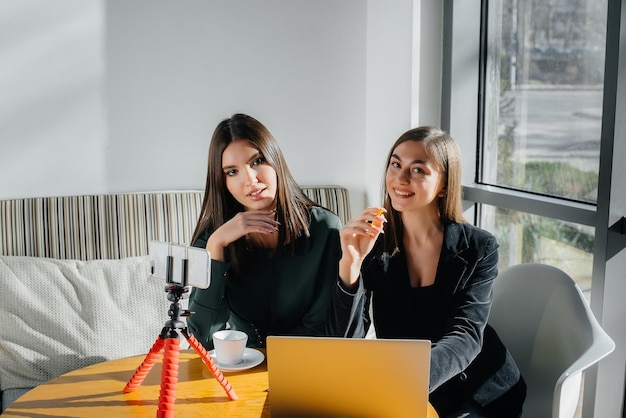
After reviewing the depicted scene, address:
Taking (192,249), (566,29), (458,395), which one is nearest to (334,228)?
(458,395)

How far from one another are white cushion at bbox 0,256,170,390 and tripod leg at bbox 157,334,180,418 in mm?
1097

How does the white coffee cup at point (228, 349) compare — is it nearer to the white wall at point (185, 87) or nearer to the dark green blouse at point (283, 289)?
the dark green blouse at point (283, 289)

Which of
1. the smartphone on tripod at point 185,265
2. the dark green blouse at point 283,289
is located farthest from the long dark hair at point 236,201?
the smartphone on tripod at point 185,265

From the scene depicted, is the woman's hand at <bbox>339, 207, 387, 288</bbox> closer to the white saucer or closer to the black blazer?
the black blazer

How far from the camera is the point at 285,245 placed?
5.83 ft

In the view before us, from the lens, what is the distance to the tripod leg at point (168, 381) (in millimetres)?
1175

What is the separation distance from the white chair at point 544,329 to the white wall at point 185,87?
2.69 feet

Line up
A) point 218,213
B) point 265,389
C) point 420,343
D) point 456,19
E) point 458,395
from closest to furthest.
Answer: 1. point 420,343
2. point 265,389
3. point 458,395
4. point 218,213
5. point 456,19

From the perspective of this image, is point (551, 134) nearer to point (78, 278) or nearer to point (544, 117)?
point (544, 117)

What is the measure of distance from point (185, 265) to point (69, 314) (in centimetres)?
122

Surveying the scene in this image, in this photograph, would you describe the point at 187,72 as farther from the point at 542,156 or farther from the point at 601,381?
the point at 601,381

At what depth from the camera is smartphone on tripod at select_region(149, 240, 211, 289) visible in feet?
3.76

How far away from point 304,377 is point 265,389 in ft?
0.88

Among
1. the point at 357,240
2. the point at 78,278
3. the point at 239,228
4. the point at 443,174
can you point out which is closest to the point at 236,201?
the point at 239,228
